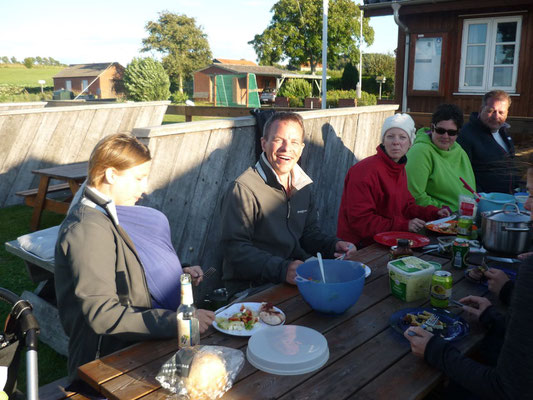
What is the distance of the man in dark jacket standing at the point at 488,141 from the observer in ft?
15.8

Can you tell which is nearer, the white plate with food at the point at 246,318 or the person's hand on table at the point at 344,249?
the white plate with food at the point at 246,318

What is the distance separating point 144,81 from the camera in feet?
118

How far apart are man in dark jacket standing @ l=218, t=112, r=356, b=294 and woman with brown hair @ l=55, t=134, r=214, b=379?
0.52 meters

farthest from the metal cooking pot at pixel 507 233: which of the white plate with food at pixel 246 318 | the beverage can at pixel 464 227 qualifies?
the white plate with food at pixel 246 318

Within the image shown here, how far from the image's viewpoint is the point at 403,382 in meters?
1.43

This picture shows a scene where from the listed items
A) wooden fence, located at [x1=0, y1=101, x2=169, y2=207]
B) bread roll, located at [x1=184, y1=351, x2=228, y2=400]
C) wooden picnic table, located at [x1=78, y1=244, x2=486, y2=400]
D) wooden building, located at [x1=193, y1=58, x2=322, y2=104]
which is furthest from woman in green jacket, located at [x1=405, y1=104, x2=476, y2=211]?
wooden building, located at [x1=193, y1=58, x2=322, y2=104]

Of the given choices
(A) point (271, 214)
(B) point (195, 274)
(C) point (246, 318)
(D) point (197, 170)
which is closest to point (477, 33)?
(D) point (197, 170)

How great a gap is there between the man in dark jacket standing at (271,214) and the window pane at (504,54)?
1035 centimetres

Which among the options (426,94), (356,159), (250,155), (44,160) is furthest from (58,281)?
(426,94)

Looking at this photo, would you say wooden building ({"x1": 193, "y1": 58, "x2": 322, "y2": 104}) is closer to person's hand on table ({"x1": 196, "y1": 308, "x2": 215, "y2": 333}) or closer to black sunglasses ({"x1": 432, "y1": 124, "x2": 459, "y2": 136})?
black sunglasses ({"x1": 432, "y1": 124, "x2": 459, "y2": 136})

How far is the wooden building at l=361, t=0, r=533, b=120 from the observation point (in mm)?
10750

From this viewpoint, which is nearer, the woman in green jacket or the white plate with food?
the white plate with food

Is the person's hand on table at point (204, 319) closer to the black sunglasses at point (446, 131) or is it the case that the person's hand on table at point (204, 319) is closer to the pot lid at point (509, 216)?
the pot lid at point (509, 216)

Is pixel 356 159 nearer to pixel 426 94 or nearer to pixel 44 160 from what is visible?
pixel 44 160
